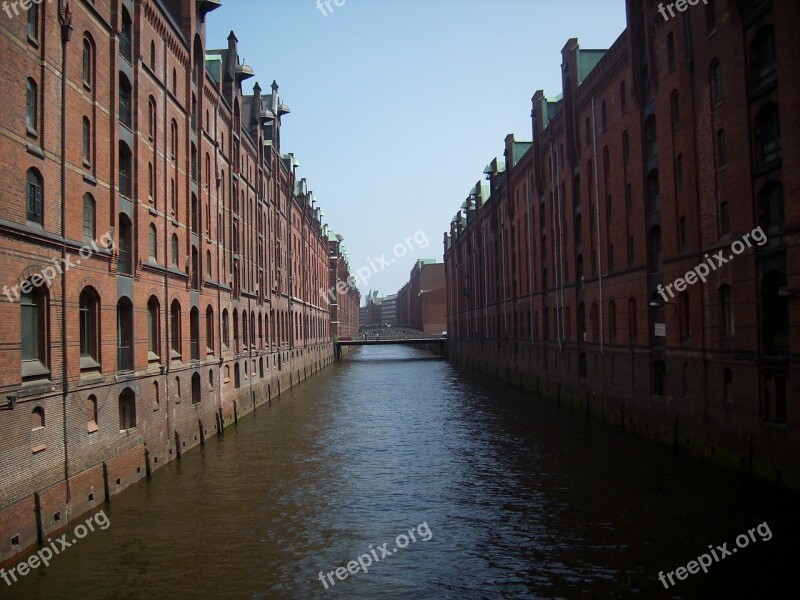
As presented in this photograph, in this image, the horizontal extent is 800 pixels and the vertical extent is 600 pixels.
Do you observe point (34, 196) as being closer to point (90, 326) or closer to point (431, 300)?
point (90, 326)

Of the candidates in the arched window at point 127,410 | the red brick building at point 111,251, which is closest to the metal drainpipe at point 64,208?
the red brick building at point 111,251

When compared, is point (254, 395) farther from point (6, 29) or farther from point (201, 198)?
point (6, 29)

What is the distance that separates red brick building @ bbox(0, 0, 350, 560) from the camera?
13797 mm

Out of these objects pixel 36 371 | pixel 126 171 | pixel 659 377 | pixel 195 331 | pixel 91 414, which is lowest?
pixel 659 377

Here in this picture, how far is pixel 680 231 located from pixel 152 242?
18.3 m

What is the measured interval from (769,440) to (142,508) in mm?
16120

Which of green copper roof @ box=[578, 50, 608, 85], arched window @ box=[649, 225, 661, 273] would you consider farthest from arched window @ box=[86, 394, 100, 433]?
green copper roof @ box=[578, 50, 608, 85]

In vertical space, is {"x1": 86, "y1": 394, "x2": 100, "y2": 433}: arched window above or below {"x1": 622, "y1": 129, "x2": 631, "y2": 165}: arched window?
below

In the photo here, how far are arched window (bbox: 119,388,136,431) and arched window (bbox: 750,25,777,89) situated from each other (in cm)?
1955

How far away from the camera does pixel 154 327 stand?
22828 millimetres

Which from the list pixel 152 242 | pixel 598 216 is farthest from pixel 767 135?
pixel 152 242

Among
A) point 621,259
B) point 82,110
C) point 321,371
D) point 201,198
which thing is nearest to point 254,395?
point 201,198

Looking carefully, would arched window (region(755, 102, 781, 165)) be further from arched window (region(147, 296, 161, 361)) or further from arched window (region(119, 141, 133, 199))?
arched window (region(147, 296, 161, 361))

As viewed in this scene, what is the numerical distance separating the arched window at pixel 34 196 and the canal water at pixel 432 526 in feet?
22.2
